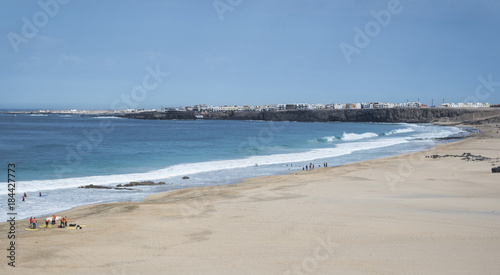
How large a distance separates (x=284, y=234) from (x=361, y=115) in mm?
144243

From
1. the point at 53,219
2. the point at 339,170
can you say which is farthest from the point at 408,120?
the point at 53,219

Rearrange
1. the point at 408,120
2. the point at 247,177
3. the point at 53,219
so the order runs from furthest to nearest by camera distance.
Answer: the point at 408,120 < the point at 247,177 < the point at 53,219

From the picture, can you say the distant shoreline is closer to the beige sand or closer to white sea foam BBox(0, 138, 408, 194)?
white sea foam BBox(0, 138, 408, 194)

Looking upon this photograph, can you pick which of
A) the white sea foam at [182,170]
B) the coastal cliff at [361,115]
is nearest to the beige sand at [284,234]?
the white sea foam at [182,170]

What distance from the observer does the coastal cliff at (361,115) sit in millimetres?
128375

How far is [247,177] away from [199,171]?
176 inches

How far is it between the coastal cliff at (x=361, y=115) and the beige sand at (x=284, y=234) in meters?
118

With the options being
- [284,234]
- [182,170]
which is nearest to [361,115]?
[182,170]

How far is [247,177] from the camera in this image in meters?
27.3

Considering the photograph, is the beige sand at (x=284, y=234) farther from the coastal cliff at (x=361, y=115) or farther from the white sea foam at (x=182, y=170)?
the coastal cliff at (x=361, y=115)

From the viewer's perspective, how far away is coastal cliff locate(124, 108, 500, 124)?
128 m

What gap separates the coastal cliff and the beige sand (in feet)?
389

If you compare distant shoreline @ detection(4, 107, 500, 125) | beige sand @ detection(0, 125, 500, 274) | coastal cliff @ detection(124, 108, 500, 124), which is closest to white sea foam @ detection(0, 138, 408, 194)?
beige sand @ detection(0, 125, 500, 274)

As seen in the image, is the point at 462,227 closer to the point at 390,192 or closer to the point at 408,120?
the point at 390,192
